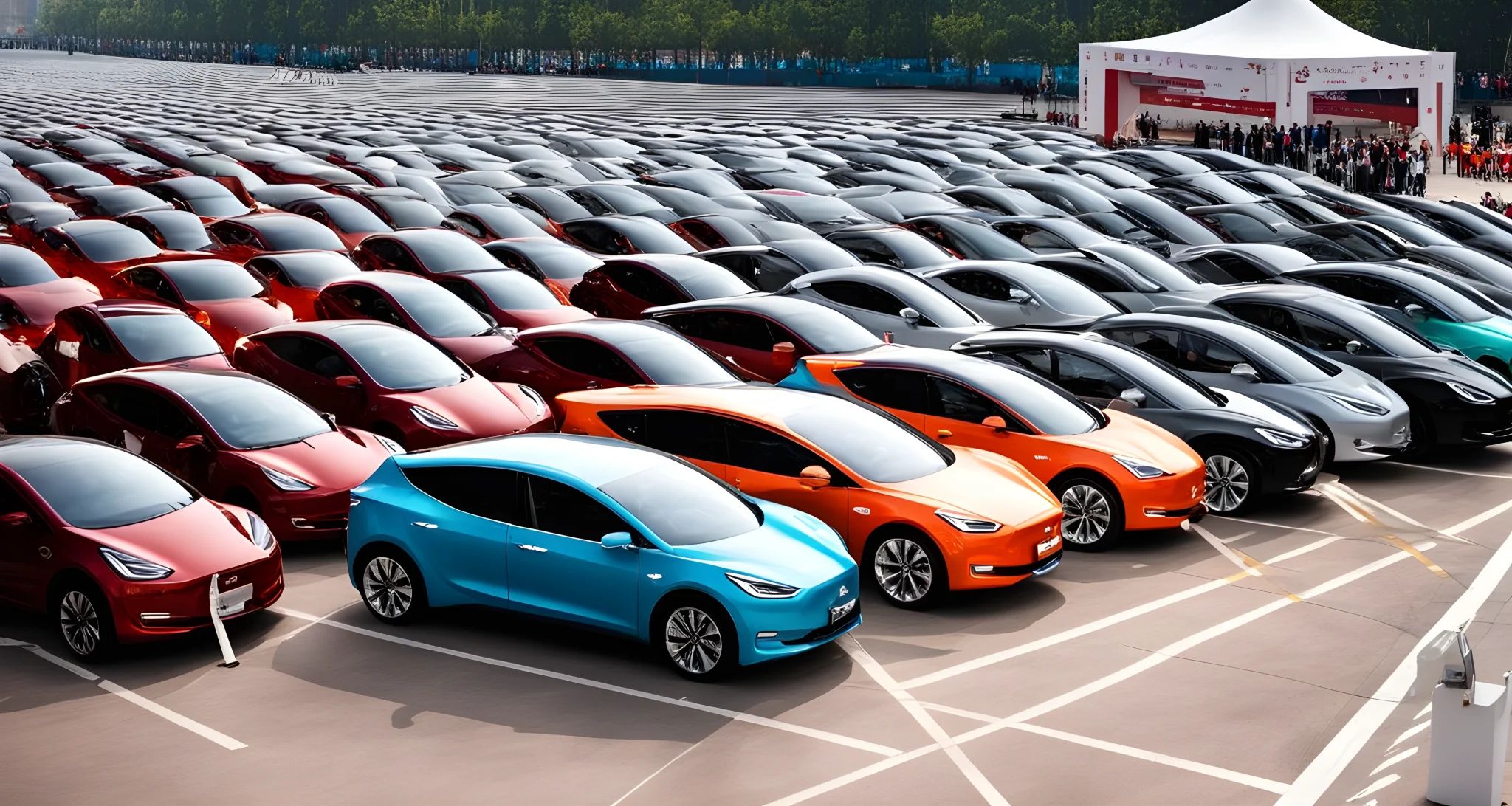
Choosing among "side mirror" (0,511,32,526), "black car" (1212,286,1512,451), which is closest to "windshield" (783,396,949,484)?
"side mirror" (0,511,32,526)

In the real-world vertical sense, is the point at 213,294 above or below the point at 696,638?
above

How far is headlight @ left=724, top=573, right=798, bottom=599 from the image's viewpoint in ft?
29.3

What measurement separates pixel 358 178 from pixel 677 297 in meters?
13.3

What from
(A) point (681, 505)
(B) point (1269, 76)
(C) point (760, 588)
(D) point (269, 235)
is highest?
(B) point (1269, 76)

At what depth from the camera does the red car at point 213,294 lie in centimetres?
1662

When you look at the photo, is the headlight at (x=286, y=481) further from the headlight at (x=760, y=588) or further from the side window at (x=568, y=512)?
the headlight at (x=760, y=588)

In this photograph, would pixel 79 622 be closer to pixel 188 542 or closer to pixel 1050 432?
pixel 188 542

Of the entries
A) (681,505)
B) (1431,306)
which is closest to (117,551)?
(681,505)

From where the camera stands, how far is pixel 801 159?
35.4 m

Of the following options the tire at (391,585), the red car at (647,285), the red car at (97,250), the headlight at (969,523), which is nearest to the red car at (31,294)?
the red car at (97,250)

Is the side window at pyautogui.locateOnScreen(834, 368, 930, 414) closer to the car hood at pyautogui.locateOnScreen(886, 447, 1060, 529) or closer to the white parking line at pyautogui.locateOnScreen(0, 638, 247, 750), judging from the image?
the car hood at pyautogui.locateOnScreen(886, 447, 1060, 529)

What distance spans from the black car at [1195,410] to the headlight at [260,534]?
273 inches

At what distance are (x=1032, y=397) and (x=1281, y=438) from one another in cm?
228

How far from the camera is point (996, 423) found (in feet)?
40.5
